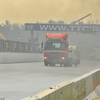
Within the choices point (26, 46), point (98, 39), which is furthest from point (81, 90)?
point (98, 39)

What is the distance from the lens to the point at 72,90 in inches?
281

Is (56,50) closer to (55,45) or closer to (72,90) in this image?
(55,45)

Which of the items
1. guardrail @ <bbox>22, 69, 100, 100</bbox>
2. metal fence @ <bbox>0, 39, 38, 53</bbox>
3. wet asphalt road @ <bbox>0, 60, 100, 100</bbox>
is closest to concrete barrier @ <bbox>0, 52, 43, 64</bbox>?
metal fence @ <bbox>0, 39, 38, 53</bbox>

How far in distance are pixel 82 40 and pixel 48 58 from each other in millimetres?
82720

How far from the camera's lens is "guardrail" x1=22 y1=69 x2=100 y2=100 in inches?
204

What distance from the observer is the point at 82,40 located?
113000 millimetres

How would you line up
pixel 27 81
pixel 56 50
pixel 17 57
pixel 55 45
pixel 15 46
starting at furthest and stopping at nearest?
1. pixel 15 46
2. pixel 17 57
3. pixel 55 45
4. pixel 56 50
5. pixel 27 81

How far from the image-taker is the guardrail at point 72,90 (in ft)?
17.0

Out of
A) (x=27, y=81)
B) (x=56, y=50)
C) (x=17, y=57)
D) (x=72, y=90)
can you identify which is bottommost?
(x=27, y=81)

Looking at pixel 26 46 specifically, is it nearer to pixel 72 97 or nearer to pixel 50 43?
pixel 50 43

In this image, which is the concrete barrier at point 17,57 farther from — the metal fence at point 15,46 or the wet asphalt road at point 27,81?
the wet asphalt road at point 27,81

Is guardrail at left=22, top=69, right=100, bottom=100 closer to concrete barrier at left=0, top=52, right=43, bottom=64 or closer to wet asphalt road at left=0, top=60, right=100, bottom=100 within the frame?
wet asphalt road at left=0, top=60, right=100, bottom=100

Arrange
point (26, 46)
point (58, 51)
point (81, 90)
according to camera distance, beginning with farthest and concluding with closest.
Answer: point (26, 46)
point (58, 51)
point (81, 90)

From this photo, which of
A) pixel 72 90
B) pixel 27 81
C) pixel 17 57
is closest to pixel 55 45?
pixel 17 57
